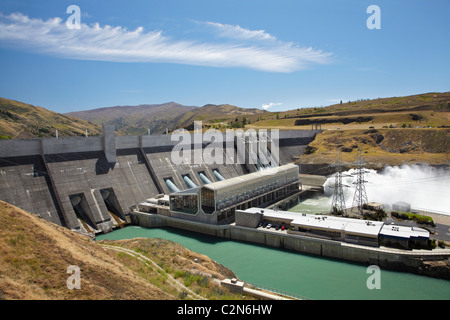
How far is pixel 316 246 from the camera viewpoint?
27.8 metres

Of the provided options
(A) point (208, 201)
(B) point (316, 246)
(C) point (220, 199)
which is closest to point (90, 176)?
(A) point (208, 201)

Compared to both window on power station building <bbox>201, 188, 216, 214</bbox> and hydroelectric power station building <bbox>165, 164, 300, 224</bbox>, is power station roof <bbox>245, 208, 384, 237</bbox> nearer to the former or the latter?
hydroelectric power station building <bbox>165, 164, 300, 224</bbox>

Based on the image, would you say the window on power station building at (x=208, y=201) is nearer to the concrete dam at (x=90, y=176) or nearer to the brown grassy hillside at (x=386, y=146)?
the concrete dam at (x=90, y=176)

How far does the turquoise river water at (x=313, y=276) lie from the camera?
68.6 ft

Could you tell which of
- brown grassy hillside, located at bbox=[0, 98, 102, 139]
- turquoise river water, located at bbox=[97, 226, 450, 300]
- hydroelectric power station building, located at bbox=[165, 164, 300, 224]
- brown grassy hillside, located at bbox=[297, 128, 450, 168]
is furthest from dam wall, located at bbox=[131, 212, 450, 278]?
brown grassy hillside, located at bbox=[0, 98, 102, 139]

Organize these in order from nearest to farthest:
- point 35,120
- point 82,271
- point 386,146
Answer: point 82,271
point 386,146
point 35,120

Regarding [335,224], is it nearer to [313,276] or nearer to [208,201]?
[313,276]

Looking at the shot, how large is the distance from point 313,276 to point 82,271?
16.7m

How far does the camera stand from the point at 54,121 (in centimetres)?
13388

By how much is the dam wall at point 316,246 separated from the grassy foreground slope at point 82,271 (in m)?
10.6

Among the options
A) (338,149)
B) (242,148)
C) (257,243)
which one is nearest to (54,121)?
(242,148)

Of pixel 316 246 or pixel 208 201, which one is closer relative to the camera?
pixel 316 246

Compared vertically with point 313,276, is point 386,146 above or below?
above
